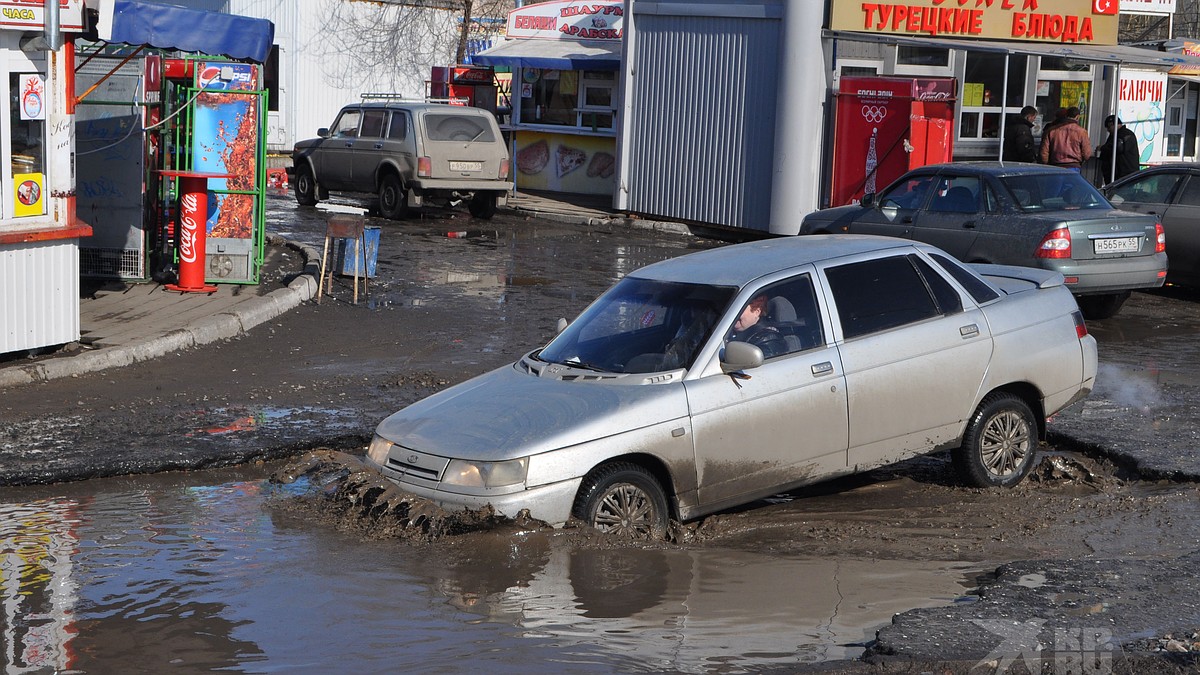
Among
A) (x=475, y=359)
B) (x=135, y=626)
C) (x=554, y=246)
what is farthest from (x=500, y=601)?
(x=554, y=246)

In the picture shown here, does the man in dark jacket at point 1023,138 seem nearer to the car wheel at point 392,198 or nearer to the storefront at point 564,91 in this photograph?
the storefront at point 564,91

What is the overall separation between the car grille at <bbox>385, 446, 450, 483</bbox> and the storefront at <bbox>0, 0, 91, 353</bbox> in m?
5.19

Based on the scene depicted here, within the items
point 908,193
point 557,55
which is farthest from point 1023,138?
point 557,55

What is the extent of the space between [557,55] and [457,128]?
442 cm

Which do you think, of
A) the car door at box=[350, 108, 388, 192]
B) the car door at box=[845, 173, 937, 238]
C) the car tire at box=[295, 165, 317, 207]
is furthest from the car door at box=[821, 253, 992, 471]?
the car tire at box=[295, 165, 317, 207]

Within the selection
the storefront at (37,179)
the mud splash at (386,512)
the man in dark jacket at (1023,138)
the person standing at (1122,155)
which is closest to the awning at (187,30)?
the storefront at (37,179)

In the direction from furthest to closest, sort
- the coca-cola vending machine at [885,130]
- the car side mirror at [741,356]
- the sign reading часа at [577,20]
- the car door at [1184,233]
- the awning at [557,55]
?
the sign reading часа at [577,20] → the awning at [557,55] → the coca-cola vending machine at [885,130] → the car door at [1184,233] → the car side mirror at [741,356]

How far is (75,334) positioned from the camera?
10.7m

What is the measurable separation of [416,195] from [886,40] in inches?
318

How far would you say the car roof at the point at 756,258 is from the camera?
715 cm

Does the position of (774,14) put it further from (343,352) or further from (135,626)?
(135,626)

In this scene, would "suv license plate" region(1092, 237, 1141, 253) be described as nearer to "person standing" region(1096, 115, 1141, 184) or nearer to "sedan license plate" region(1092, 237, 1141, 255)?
"sedan license plate" region(1092, 237, 1141, 255)

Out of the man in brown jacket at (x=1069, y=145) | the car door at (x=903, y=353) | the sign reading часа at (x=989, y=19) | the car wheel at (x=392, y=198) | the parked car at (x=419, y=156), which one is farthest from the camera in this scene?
the car wheel at (x=392, y=198)

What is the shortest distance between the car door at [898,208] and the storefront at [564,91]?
11181mm
